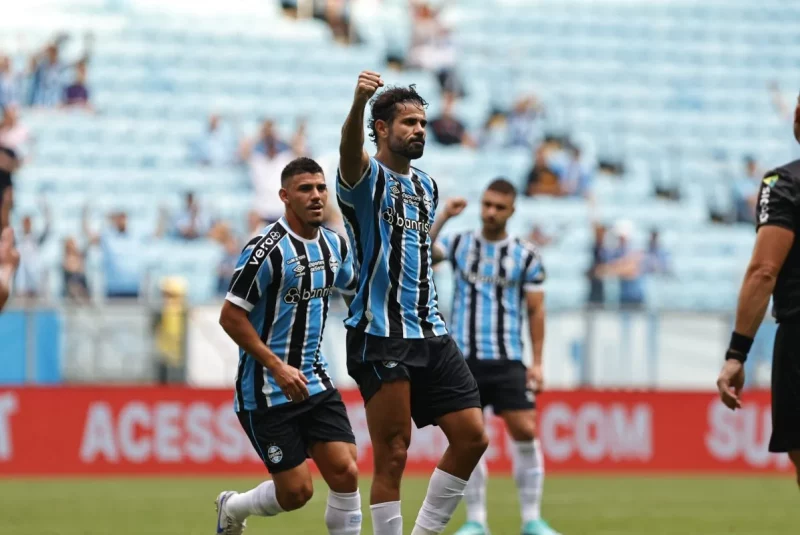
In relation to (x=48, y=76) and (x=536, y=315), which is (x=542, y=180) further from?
(x=536, y=315)

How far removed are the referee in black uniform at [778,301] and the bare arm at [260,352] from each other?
2.16 m

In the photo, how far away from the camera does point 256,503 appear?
8.00m

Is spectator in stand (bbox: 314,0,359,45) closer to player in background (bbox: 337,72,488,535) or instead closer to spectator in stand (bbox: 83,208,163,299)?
spectator in stand (bbox: 83,208,163,299)

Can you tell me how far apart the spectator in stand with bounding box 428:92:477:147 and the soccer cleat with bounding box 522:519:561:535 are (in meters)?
14.3

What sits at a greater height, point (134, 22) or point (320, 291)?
point (134, 22)

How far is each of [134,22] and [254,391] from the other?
18881mm

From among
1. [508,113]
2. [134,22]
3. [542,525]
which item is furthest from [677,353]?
[134,22]

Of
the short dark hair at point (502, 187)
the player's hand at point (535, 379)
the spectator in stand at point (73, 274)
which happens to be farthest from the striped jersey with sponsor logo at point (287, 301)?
the spectator in stand at point (73, 274)

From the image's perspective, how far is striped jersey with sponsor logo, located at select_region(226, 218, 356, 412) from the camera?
765cm

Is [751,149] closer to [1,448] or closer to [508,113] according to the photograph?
[508,113]

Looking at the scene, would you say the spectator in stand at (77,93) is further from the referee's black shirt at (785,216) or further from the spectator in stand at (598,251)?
the referee's black shirt at (785,216)

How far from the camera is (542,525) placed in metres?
10.1

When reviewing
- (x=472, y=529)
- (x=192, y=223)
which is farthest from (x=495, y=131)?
(x=472, y=529)

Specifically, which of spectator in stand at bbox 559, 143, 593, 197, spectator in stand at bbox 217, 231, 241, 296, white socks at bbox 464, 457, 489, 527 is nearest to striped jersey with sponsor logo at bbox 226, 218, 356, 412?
white socks at bbox 464, 457, 489, 527
